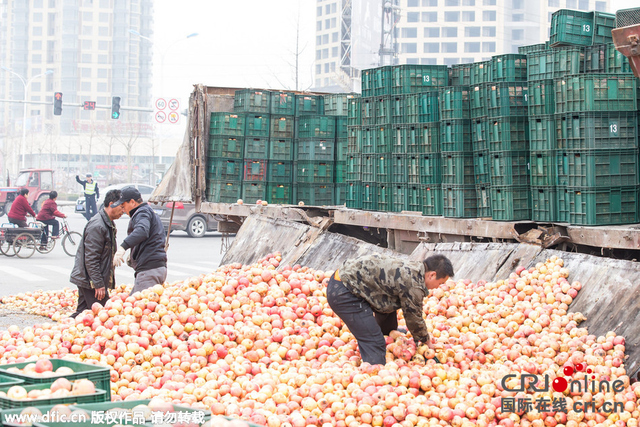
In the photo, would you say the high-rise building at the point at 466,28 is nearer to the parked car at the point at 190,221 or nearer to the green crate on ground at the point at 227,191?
the parked car at the point at 190,221

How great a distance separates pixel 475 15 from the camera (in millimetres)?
100750

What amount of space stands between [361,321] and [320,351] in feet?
1.95

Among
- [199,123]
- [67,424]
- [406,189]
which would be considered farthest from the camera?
[199,123]

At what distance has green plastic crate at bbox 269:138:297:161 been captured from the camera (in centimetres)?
1351

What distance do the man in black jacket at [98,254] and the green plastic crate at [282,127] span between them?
624 centimetres

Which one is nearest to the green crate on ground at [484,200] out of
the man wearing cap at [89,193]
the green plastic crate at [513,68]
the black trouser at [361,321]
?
the green plastic crate at [513,68]

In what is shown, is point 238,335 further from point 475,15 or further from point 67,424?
point 475,15

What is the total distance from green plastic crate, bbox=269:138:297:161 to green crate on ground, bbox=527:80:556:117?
6001mm

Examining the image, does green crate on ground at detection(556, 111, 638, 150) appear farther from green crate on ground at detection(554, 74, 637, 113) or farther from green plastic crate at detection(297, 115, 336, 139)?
green plastic crate at detection(297, 115, 336, 139)

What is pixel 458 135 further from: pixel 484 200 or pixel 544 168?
pixel 544 168

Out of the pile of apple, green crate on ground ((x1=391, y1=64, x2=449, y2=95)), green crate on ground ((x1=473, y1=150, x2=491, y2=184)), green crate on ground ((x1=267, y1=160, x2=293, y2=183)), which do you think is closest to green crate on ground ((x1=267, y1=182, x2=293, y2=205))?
green crate on ground ((x1=267, y1=160, x2=293, y2=183))

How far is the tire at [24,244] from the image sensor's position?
1763cm

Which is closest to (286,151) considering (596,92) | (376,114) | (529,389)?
(376,114)

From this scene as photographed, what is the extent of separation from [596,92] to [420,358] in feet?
13.5
